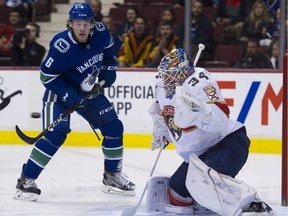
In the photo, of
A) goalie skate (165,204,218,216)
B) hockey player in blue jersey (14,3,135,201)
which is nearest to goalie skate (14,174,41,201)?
hockey player in blue jersey (14,3,135,201)

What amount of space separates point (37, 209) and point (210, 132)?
1.19 metres

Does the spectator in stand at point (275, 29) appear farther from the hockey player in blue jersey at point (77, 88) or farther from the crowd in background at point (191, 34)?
the hockey player in blue jersey at point (77, 88)

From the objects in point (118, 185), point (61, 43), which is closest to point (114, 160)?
point (118, 185)

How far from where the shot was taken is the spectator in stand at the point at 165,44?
8047mm

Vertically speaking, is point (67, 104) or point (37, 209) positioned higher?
point (67, 104)

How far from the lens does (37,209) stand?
512 cm

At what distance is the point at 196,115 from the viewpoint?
4352mm

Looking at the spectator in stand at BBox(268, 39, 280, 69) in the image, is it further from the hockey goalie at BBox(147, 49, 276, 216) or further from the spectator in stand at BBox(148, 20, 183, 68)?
the hockey goalie at BBox(147, 49, 276, 216)

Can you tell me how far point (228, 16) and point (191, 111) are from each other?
3.94 meters

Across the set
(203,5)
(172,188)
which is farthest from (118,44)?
(172,188)

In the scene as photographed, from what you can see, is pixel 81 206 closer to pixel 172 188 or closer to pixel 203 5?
pixel 172 188

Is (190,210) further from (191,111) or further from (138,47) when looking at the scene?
(138,47)

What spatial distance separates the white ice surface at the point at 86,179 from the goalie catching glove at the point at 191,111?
2.53ft

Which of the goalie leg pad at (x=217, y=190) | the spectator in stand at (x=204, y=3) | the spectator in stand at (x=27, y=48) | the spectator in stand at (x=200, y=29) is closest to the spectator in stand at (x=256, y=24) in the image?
the spectator in stand at (x=200, y=29)
